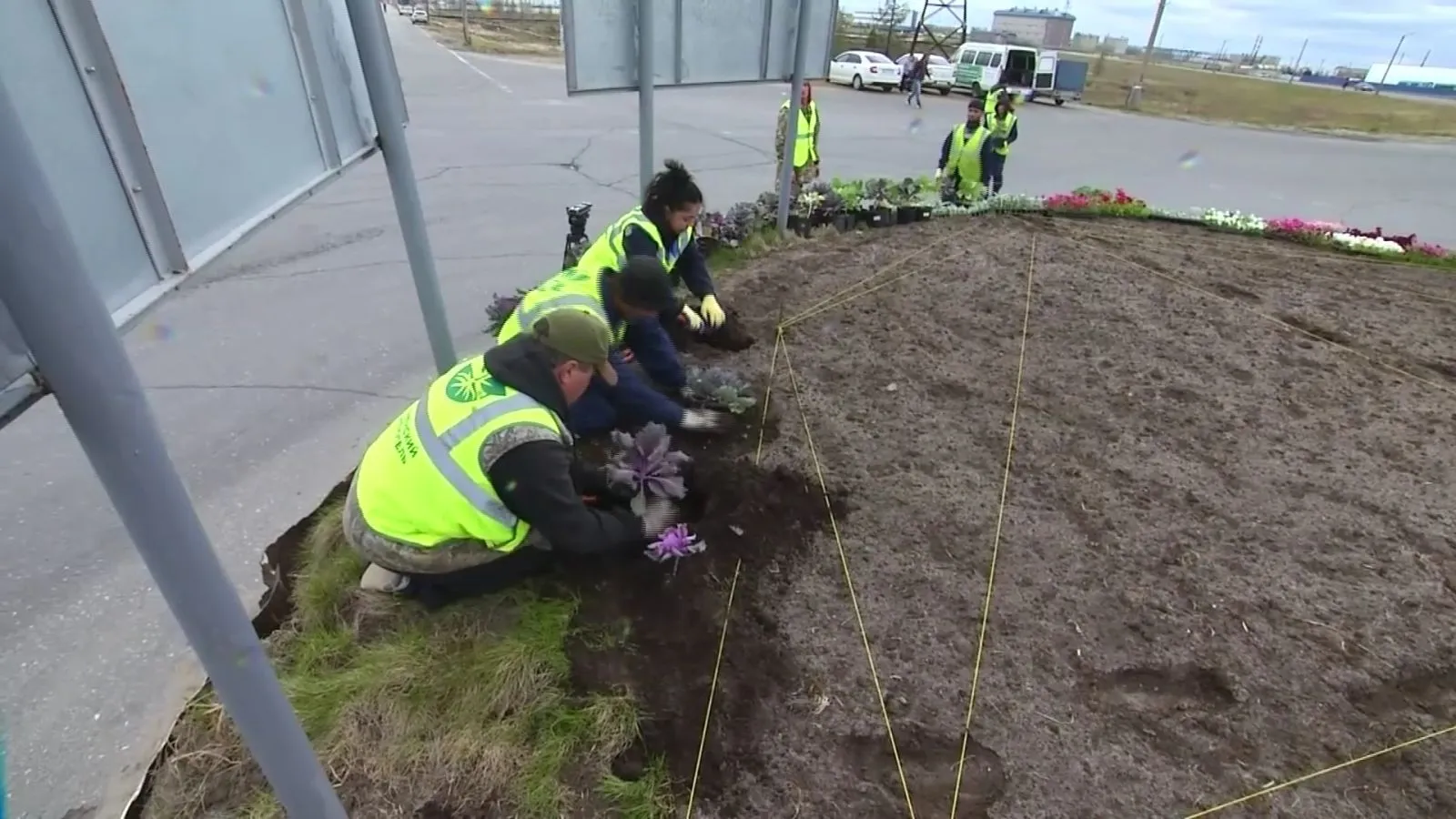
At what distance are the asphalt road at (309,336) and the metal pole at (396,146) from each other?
102 centimetres

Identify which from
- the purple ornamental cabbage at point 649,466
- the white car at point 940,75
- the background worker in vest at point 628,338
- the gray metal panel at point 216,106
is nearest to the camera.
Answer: the gray metal panel at point 216,106

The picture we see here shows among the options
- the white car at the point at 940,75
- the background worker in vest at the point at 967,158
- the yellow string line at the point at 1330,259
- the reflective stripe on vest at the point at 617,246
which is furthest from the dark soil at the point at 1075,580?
the white car at the point at 940,75

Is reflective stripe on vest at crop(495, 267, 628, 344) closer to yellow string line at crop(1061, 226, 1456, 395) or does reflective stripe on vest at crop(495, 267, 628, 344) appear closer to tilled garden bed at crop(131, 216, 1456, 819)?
tilled garden bed at crop(131, 216, 1456, 819)

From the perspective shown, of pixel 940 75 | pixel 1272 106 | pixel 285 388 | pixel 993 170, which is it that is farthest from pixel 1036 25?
pixel 285 388

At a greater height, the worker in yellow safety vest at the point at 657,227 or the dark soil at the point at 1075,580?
the worker in yellow safety vest at the point at 657,227

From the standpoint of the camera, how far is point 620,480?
2.75m

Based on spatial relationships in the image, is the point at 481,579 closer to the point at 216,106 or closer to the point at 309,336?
the point at 216,106

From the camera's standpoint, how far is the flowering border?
6.67m

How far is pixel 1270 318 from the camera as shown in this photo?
5.21 meters

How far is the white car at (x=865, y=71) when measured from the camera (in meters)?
21.5

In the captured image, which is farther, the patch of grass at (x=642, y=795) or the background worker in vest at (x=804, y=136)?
the background worker in vest at (x=804, y=136)

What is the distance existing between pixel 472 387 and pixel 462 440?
0.17m

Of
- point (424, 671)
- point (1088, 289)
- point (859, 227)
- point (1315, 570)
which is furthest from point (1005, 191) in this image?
point (424, 671)

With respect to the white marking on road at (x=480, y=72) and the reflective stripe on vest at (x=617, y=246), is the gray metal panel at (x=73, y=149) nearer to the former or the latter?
the reflective stripe on vest at (x=617, y=246)
